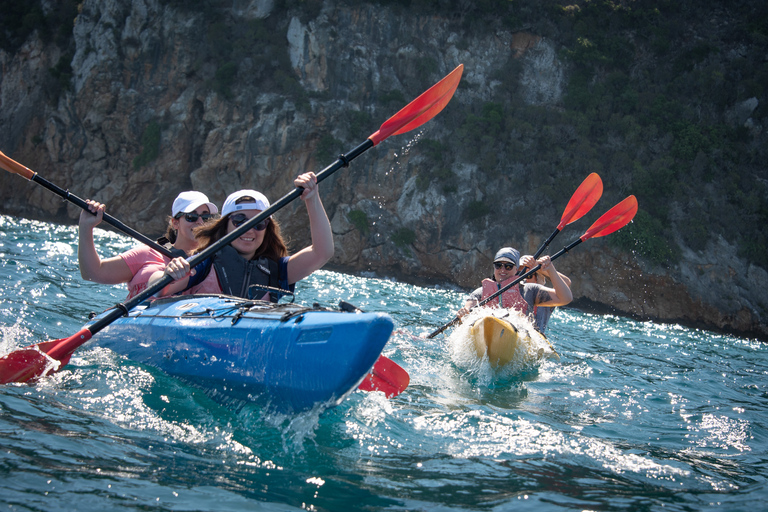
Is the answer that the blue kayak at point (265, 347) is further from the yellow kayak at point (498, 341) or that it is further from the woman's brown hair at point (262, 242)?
the yellow kayak at point (498, 341)

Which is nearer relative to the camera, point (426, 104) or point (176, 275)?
point (176, 275)

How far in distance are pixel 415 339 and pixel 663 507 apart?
15.2ft

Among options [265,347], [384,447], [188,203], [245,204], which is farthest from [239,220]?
[384,447]

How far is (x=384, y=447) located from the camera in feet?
9.37

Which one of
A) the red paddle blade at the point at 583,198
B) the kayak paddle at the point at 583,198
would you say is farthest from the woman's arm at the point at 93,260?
the red paddle blade at the point at 583,198

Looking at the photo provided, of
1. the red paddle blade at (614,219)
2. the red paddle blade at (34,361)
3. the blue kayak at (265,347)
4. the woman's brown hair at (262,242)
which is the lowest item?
the red paddle blade at (34,361)

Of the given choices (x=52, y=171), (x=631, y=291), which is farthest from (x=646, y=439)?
(x=52, y=171)

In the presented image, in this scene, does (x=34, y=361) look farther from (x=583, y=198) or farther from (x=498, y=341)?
(x=583, y=198)

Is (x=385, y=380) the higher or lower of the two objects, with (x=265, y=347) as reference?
lower

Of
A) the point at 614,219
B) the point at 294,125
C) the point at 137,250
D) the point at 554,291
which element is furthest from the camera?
the point at 294,125

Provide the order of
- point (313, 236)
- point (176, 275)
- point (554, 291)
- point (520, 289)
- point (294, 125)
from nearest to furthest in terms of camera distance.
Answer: point (176, 275) < point (313, 236) < point (554, 291) < point (520, 289) < point (294, 125)

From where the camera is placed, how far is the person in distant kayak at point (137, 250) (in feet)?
11.8

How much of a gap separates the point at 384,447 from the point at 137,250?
2.49 metres

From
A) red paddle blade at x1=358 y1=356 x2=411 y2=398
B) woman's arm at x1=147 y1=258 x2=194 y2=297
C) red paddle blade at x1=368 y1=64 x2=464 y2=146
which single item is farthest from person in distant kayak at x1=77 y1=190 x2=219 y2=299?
red paddle blade at x1=358 y1=356 x2=411 y2=398
